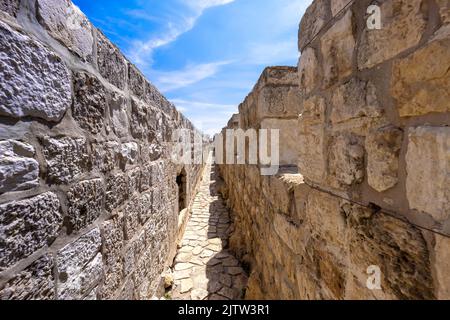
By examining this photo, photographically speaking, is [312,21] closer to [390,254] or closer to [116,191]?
[390,254]


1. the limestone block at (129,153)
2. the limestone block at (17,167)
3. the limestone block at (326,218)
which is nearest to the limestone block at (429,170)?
the limestone block at (326,218)

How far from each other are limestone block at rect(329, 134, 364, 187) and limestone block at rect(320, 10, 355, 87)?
0.92 feet

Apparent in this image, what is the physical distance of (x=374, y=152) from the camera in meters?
0.76

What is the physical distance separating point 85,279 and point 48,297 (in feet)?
0.84

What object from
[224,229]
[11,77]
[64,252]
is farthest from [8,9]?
[224,229]

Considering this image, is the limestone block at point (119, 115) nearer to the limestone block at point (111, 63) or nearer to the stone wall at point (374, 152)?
the limestone block at point (111, 63)

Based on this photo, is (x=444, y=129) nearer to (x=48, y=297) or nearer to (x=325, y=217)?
(x=325, y=217)

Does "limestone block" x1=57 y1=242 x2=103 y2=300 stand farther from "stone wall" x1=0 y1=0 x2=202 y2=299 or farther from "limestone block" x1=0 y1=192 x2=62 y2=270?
"limestone block" x1=0 y1=192 x2=62 y2=270

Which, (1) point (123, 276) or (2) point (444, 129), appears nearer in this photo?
(2) point (444, 129)

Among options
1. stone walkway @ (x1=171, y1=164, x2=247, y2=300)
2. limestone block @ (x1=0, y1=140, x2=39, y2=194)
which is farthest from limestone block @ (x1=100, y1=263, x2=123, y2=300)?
stone walkway @ (x1=171, y1=164, x2=247, y2=300)

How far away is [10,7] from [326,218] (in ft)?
4.94

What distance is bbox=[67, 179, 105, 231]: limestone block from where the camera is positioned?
41.0 inches

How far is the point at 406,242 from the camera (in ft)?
2.13

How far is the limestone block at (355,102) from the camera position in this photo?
770 mm
